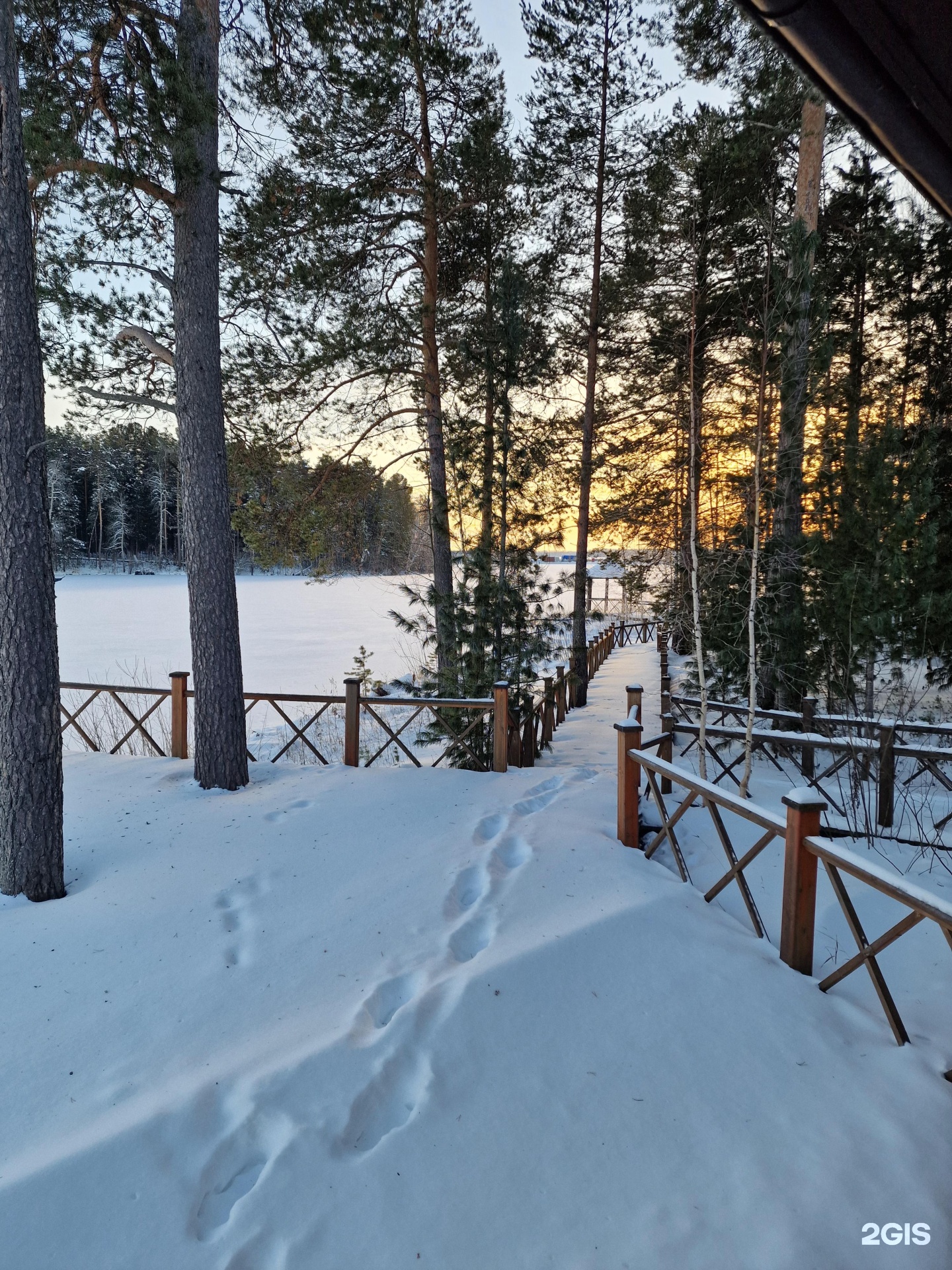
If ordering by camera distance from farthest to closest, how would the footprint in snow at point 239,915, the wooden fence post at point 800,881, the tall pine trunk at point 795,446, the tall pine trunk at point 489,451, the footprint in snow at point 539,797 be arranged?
the tall pine trunk at point 489,451 < the tall pine trunk at point 795,446 < the footprint in snow at point 539,797 < the footprint in snow at point 239,915 < the wooden fence post at point 800,881

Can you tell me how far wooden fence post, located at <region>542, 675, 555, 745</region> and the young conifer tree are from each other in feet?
5.11

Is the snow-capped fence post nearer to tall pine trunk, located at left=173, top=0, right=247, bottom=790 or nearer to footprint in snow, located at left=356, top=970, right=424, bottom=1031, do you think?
tall pine trunk, located at left=173, top=0, right=247, bottom=790

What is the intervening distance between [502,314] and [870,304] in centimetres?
852

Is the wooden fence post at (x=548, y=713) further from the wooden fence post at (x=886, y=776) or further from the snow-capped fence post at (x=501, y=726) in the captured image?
the wooden fence post at (x=886, y=776)

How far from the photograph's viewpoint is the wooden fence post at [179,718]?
7.29 metres

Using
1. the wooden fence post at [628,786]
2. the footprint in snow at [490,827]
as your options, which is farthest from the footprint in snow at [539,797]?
the wooden fence post at [628,786]

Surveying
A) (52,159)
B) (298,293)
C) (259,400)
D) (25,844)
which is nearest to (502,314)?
(298,293)

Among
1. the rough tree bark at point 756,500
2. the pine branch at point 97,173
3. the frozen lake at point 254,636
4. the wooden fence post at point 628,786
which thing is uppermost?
the pine branch at point 97,173

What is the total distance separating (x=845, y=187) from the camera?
11.2 metres

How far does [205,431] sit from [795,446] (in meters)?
6.29

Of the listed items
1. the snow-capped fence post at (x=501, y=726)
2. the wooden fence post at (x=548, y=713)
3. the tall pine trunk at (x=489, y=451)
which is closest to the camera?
the snow-capped fence post at (x=501, y=726)

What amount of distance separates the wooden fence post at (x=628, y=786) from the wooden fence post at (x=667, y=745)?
2.72 ft

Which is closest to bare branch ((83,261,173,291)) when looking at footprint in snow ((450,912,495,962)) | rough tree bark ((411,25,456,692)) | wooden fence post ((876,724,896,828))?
rough tree bark ((411,25,456,692))

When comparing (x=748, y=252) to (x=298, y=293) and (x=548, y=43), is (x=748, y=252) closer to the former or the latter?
(x=548, y=43)
